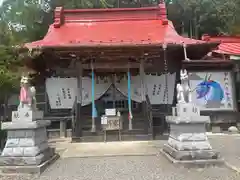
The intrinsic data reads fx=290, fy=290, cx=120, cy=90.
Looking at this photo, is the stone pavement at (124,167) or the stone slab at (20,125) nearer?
the stone pavement at (124,167)

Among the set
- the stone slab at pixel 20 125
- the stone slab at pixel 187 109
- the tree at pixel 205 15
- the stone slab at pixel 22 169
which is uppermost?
the tree at pixel 205 15

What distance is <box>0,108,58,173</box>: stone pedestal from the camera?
6547mm

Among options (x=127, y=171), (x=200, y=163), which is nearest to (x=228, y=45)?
(x=200, y=163)

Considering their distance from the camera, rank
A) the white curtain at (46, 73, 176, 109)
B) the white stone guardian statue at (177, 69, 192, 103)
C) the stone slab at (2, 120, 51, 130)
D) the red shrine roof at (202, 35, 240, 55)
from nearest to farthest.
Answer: the stone slab at (2, 120, 51, 130)
the white stone guardian statue at (177, 69, 192, 103)
the white curtain at (46, 73, 176, 109)
the red shrine roof at (202, 35, 240, 55)

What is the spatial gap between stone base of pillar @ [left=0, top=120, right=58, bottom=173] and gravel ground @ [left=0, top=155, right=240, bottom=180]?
0.96 feet

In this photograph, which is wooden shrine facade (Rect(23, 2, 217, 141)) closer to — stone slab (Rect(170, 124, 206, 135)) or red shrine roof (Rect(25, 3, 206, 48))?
red shrine roof (Rect(25, 3, 206, 48))

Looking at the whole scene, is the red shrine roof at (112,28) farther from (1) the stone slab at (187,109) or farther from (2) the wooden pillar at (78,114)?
(1) the stone slab at (187,109)

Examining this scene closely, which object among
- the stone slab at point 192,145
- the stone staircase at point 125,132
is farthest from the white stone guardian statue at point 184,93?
the stone staircase at point 125,132

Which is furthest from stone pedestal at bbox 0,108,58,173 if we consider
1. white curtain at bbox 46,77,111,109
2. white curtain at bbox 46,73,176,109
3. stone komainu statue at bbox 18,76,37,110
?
white curtain at bbox 46,77,111,109

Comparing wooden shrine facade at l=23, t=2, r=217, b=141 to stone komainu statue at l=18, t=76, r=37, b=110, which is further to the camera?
wooden shrine facade at l=23, t=2, r=217, b=141

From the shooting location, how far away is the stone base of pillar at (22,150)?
6.55 m

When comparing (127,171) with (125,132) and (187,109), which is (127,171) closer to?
(187,109)

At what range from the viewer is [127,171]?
6.48 meters

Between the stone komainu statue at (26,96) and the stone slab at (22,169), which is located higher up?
the stone komainu statue at (26,96)
